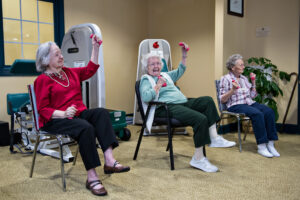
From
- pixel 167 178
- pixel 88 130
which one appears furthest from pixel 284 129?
pixel 88 130

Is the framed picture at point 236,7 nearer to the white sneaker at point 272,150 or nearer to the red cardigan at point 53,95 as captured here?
the white sneaker at point 272,150

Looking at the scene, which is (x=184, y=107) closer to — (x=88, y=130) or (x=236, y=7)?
(x=88, y=130)

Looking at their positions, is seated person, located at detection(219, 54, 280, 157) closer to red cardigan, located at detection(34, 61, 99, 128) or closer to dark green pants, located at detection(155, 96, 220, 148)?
dark green pants, located at detection(155, 96, 220, 148)

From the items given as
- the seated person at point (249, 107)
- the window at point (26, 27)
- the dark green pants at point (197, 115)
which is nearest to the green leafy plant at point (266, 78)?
the seated person at point (249, 107)

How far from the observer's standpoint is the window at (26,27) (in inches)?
145

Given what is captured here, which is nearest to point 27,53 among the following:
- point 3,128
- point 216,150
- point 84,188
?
point 3,128

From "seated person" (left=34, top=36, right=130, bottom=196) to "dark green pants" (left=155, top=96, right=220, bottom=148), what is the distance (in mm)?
616

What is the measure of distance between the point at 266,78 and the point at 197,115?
199 cm

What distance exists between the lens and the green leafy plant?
3791 millimetres

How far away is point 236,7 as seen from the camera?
13.4 ft

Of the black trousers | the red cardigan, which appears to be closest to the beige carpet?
the black trousers

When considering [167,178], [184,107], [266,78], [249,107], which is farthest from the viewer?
[266,78]

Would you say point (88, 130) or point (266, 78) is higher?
point (266, 78)

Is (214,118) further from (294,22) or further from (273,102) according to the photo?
(294,22)
